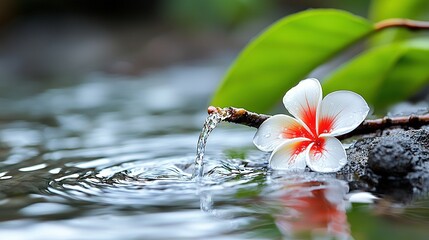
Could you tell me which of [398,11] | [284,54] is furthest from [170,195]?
[398,11]

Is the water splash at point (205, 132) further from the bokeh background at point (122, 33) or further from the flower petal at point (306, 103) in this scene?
the bokeh background at point (122, 33)

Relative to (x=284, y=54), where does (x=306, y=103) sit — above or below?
below

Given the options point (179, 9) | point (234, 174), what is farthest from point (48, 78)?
point (234, 174)

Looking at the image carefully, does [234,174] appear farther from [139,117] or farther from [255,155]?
[139,117]

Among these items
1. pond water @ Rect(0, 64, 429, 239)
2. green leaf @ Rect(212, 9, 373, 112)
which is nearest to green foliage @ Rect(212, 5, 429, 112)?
green leaf @ Rect(212, 9, 373, 112)

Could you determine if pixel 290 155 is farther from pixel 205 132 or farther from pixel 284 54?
pixel 284 54

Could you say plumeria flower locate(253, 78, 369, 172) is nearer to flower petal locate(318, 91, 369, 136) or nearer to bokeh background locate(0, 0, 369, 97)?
flower petal locate(318, 91, 369, 136)
